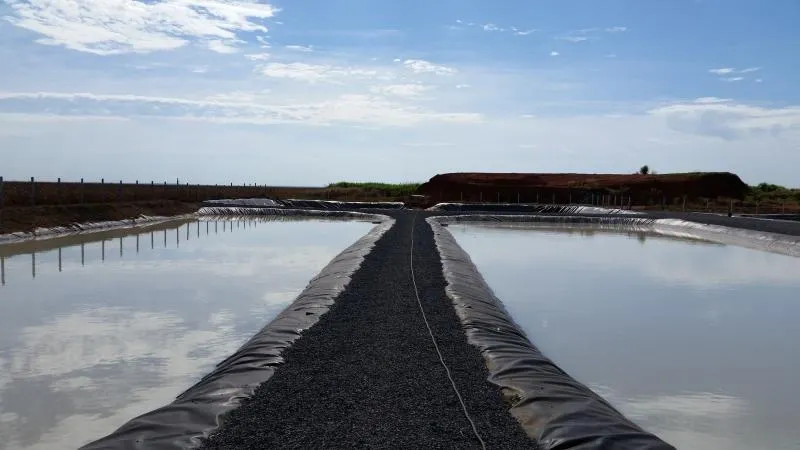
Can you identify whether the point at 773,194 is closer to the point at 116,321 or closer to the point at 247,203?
the point at 247,203

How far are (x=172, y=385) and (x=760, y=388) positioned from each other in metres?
4.56

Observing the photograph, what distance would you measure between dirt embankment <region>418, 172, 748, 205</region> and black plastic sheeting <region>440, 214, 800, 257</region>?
47.1 feet

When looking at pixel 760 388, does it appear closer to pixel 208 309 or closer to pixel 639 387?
pixel 639 387

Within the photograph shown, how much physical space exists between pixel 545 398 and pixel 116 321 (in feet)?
16.8

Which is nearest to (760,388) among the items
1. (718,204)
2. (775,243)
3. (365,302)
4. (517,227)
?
(365,302)

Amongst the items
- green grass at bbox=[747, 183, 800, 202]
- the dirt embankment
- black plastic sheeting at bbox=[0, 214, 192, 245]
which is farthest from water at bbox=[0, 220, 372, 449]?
green grass at bbox=[747, 183, 800, 202]

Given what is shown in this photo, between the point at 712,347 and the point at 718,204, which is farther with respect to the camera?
the point at 718,204

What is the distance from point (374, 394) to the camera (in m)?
4.61

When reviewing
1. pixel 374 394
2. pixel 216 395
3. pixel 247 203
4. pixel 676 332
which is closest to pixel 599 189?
pixel 247 203

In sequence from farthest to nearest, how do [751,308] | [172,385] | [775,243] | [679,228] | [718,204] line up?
[718,204] < [679,228] < [775,243] < [751,308] < [172,385]

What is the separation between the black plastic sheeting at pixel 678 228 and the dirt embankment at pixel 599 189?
14354 millimetres

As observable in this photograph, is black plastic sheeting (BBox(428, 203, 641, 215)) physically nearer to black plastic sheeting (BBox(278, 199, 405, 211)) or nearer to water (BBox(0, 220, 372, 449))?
black plastic sheeting (BBox(278, 199, 405, 211))

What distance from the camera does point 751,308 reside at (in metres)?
9.32

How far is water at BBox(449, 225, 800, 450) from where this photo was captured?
4891mm
